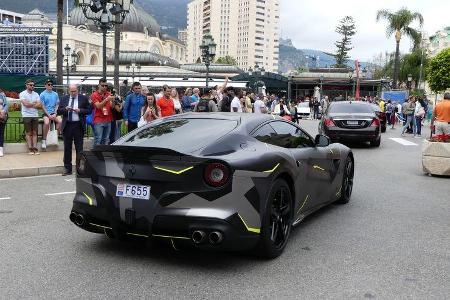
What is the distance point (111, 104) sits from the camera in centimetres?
1082

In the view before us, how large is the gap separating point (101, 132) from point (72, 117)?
0.98m

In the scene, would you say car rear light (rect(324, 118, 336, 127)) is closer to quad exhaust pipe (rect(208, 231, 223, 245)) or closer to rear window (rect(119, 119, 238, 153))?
rear window (rect(119, 119, 238, 153))

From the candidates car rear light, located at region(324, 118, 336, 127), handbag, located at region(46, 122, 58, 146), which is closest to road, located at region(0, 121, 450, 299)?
handbag, located at region(46, 122, 58, 146)

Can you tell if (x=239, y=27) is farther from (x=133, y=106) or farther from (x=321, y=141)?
(x=321, y=141)

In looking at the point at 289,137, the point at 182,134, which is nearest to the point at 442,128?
the point at 289,137

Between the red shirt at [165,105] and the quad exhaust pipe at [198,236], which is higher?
the red shirt at [165,105]

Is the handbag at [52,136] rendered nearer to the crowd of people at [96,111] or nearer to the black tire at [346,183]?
the crowd of people at [96,111]

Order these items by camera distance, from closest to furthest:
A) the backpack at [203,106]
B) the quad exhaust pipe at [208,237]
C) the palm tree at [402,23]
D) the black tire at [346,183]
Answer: the quad exhaust pipe at [208,237]
the black tire at [346,183]
the backpack at [203,106]
the palm tree at [402,23]

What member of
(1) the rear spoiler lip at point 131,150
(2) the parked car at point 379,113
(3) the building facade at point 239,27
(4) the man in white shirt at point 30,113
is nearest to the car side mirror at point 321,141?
(1) the rear spoiler lip at point 131,150

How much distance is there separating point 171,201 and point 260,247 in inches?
38.1

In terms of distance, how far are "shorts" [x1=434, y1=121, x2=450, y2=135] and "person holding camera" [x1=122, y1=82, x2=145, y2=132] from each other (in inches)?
271

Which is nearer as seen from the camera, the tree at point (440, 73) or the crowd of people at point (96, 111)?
the crowd of people at point (96, 111)

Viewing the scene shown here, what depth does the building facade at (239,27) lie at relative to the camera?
183625 millimetres

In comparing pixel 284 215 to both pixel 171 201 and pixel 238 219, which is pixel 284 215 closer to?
pixel 238 219
